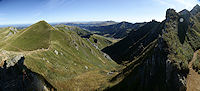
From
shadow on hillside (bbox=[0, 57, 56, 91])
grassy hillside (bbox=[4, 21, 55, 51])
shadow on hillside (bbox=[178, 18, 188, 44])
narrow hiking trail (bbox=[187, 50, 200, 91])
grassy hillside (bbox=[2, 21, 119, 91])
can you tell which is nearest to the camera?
→ narrow hiking trail (bbox=[187, 50, 200, 91])

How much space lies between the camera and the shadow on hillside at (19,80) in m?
39.4

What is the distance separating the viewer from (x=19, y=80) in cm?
4106

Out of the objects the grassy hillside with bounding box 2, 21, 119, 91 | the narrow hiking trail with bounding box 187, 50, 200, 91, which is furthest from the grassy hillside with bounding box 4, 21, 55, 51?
the narrow hiking trail with bounding box 187, 50, 200, 91

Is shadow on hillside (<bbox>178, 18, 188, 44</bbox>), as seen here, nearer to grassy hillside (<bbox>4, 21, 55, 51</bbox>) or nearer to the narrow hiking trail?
the narrow hiking trail

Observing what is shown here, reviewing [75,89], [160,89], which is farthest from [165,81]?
[75,89]

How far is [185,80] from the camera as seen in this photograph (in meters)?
31.3

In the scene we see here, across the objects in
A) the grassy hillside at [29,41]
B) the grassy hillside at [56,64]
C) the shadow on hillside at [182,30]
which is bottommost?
the grassy hillside at [56,64]

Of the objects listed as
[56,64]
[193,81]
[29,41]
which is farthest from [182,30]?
[29,41]

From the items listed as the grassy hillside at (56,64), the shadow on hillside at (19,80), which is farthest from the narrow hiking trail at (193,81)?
the shadow on hillside at (19,80)

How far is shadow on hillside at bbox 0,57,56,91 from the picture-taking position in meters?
39.4

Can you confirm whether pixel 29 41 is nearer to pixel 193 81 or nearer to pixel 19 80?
pixel 19 80

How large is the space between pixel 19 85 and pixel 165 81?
48357 mm

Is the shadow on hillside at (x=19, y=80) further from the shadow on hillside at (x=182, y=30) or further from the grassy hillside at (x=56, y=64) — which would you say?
the shadow on hillside at (x=182, y=30)

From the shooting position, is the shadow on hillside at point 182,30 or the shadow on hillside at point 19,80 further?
the shadow on hillside at point 182,30
